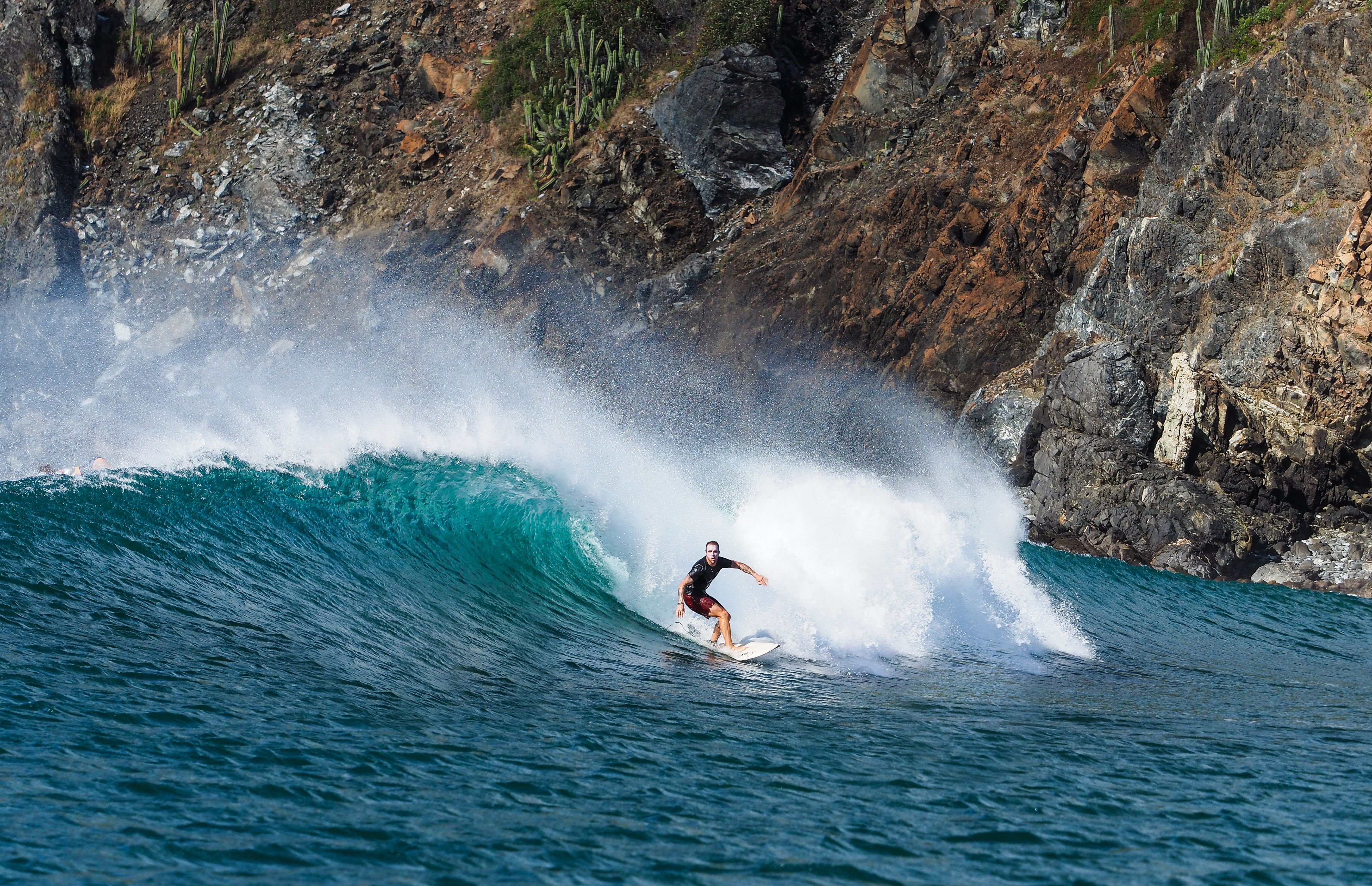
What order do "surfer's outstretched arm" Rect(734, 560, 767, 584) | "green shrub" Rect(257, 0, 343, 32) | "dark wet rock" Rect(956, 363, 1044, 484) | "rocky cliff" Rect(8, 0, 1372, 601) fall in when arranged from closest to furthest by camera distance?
"surfer's outstretched arm" Rect(734, 560, 767, 584) → "rocky cliff" Rect(8, 0, 1372, 601) → "dark wet rock" Rect(956, 363, 1044, 484) → "green shrub" Rect(257, 0, 343, 32)

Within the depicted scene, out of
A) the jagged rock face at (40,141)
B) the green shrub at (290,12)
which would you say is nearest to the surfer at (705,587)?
the jagged rock face at (40,141)

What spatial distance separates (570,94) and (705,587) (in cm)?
2868

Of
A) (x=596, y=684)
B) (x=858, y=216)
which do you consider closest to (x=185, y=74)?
(x=858, y=216)

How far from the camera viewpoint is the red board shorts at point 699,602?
40.0 ft

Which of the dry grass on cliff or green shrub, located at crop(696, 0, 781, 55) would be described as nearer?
green shrub, located at crop(696, 0, 781, 55)

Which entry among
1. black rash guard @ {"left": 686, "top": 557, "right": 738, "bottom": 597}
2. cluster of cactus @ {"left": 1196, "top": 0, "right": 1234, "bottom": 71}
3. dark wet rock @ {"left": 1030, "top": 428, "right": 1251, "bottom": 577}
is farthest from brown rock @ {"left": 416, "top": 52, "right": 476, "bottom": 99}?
black rash guard @ {"left": 686, "top": 557, "right": 738, "bottom": 597}

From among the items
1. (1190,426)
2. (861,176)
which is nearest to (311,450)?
(1190,426)

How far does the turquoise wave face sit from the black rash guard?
70 cm

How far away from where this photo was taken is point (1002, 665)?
11.4 m

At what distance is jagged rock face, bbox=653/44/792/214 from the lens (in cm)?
3316

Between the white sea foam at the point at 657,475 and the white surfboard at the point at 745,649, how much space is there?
1.54 feet

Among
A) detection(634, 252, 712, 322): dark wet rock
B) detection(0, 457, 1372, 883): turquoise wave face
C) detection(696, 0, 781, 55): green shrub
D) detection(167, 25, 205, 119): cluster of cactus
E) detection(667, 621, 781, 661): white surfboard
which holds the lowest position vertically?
detection(0, 457, 1372, 883): turquoise wave face

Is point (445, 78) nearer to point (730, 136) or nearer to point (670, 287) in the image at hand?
point (730, 136)

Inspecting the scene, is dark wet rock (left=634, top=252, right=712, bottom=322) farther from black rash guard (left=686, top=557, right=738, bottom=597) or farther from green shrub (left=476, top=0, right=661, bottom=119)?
black rash guard (left=686, top=557, right=738, bottom=597)
